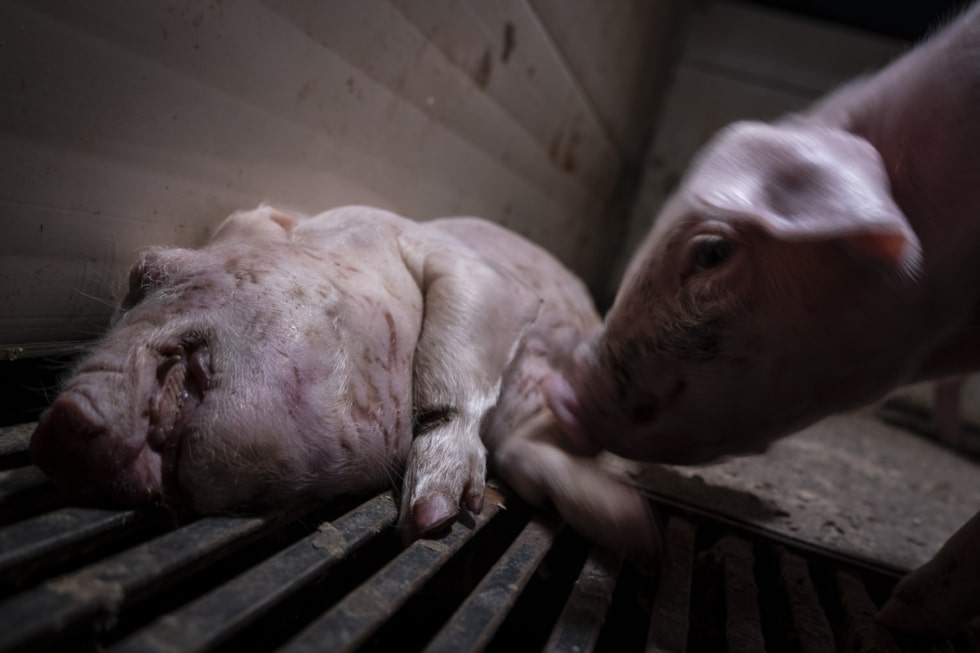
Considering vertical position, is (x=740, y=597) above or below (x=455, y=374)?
below

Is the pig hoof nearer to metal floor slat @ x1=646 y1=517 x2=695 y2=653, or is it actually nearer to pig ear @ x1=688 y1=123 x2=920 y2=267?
metal floor slat @ x1=646 y1=517 x2=695 y2=653

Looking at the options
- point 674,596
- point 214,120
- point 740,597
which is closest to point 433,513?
point 674,596

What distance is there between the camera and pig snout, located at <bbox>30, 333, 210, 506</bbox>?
0.93 meters

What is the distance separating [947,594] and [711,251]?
817 mm

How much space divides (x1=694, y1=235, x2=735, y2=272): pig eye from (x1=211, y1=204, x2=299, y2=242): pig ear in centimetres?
92

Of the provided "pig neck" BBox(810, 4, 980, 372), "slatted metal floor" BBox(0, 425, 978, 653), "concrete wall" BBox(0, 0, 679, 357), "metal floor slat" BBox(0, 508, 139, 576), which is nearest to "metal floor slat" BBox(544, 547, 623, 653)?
"slatted metal floor" BBox(0, 425, 978, 653)

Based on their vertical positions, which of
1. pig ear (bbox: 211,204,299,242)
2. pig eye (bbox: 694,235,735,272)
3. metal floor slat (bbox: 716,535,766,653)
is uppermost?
pig eye (bbox: 694,235,735,272)

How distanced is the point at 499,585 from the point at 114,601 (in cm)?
56

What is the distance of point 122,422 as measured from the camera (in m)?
0.97

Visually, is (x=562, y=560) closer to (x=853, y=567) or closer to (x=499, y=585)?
(x=499, y=585)

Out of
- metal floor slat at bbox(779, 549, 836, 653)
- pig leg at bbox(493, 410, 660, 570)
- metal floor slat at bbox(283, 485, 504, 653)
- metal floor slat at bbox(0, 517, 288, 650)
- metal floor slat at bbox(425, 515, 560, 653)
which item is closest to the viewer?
metal floor slat at bbox(0, 517, 288, 650)

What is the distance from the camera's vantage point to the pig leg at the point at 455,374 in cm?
123

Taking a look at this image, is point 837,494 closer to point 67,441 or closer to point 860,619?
point 860,619

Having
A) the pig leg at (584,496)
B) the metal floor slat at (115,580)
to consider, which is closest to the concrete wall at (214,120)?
the metal floor slat at (115,580)
